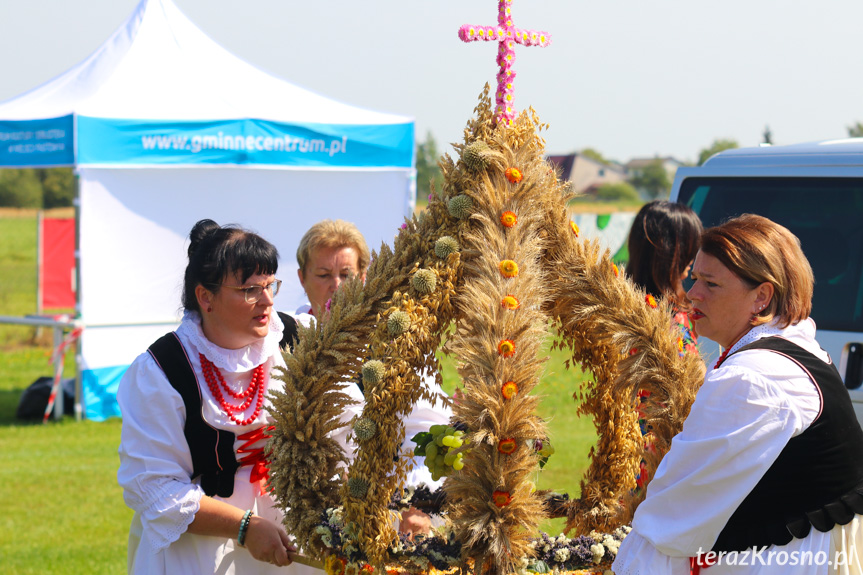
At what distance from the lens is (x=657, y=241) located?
3.27 m

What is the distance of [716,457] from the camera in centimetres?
194

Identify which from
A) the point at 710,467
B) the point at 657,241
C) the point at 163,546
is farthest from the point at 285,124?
the point at 710,467

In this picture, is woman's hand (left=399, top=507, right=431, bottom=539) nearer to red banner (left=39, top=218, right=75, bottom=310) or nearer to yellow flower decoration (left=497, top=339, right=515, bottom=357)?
yellow flower decoration (left=497, top=339, right=515, bottom=357)

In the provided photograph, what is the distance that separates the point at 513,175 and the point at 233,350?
3.38ft

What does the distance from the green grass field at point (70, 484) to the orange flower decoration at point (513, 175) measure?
545 millimetres

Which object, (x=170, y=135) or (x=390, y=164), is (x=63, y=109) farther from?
(x=390, y=164)

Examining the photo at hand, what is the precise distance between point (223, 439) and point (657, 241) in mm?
1786

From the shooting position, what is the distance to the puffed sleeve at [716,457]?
6.32 feet

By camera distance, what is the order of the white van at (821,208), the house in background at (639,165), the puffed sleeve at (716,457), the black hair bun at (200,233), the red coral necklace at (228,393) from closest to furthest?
1. the puffed sleeve at (716,457)
2. the red coral necklace at (228,393)
3. the black hair bun at (200,233)
4. the white van at (821,208)
5. the house in background at (639,165)

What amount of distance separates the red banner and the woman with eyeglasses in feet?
41.6

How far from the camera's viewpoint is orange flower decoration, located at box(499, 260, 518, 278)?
87.8 inches

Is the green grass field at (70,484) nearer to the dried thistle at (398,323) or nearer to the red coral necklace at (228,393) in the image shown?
the dried thistle at (398,323)

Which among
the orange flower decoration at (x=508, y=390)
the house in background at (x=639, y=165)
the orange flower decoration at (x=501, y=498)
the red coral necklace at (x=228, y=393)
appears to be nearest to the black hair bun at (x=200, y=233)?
the red coral necklace at (x=228, y=393)

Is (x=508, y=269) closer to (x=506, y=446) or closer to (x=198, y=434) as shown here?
(x=506, y=446)
